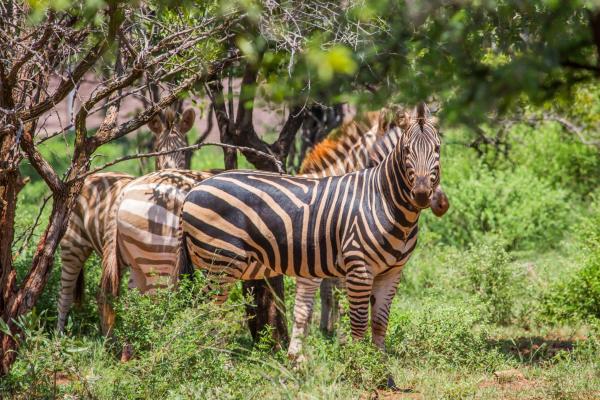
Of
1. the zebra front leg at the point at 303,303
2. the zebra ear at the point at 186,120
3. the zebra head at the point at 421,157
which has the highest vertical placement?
the zebra ear at the point at 186,120

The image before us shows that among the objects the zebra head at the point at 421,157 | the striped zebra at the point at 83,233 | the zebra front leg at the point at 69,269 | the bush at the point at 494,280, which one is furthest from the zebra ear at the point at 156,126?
the bush at the point at 494,280

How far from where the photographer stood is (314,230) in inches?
265

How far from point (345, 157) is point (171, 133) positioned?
1713 millimetres

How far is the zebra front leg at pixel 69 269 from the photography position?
808 cm

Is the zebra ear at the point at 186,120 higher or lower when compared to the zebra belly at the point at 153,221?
higher

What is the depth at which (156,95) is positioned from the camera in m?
11.7

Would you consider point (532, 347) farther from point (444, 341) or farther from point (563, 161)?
point (563, 161)

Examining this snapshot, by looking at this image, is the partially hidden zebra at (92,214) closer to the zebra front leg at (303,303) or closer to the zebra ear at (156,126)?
the zebra ear at (156,126)

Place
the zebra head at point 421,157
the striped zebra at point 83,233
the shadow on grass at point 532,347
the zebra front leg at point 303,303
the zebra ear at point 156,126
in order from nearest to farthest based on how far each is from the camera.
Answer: the zebra head at point 421,157 → the shadow on grass at point 532,347 → the zebra front leg at point 303,303 → the striped zebra at point 83,233 → the zebra ear at point 156,126

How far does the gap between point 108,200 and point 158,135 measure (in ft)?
3.60

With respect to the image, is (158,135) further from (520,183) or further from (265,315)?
(520,183)

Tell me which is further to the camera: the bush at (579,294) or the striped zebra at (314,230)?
the bush at (579,294)

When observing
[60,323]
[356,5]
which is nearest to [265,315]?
[60,323]

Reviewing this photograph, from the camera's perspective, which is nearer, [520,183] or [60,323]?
[60,323]
